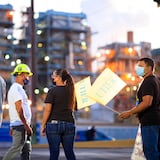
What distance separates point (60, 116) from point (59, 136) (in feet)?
0.90

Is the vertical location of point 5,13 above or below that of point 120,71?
above

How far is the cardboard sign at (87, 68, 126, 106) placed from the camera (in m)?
7.86

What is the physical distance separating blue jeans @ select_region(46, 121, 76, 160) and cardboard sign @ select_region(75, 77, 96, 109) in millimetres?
1220

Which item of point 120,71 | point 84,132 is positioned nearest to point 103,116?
point 120,71

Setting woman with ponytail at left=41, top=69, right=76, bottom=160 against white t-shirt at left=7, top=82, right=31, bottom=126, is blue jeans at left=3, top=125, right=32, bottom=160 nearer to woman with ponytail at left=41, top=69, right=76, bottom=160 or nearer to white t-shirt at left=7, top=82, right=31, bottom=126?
white t-shirt at left=7, top=82, right=31, bottom=126

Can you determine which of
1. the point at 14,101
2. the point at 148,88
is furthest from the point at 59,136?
the point at 148,88

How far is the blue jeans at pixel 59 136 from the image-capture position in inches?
271

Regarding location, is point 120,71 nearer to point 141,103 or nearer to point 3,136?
point 3,136

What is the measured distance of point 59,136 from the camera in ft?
22.7

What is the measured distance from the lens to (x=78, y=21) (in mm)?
76938

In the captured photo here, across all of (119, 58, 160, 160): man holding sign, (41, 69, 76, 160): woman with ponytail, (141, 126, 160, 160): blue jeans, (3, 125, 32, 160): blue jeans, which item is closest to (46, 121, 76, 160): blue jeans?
(41, 69, 76, 160): woman with ponytail

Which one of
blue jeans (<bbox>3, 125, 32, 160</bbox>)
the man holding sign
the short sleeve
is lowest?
blue jeans (<bbox>3, 125, 32, 160</bbox>)

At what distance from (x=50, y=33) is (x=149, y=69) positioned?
65318 millimetres

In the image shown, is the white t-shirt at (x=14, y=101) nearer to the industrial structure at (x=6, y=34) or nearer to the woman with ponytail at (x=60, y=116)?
the woman with ponytail at (x=60, y=116)
